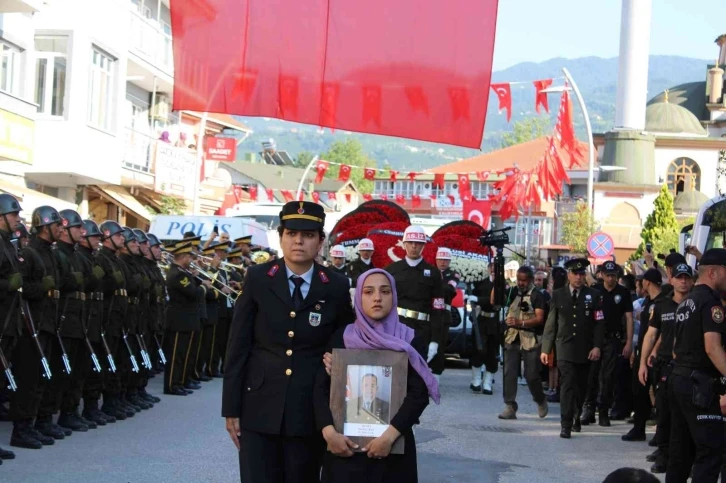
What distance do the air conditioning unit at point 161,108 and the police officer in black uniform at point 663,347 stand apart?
31.2 meters

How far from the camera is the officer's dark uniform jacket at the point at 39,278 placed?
11.6 m

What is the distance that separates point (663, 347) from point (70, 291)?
5.92 m

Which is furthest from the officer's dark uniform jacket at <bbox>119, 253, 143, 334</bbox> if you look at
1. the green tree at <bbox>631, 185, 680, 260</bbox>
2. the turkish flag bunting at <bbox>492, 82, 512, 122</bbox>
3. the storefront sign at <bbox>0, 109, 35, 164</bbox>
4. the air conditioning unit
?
the green tree at <bbox>631, 185, 680, 260</bbox>

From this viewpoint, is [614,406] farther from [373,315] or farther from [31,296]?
[373,315]

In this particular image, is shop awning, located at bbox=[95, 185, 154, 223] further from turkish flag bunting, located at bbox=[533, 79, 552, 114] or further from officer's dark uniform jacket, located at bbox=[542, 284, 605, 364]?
officer's dark uniform jacket, located at bbox=[542, 284, 605, 364]

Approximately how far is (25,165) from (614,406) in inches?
647

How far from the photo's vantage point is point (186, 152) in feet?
136

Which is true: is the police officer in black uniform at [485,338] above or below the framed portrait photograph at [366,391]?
below

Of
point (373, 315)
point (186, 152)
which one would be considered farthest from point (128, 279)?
point (186, 152)

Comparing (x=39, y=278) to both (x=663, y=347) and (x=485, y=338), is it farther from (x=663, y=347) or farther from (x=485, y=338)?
(x=485, y=338)

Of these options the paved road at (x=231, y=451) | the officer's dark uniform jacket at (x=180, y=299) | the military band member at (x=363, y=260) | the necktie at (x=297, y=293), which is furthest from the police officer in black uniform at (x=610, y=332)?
the necktie at (x=297, y=293)

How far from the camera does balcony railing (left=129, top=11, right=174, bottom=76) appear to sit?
3669 cm

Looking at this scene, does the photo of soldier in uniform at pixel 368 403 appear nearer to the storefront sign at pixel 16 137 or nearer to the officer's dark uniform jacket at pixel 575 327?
the officer's dark uniform jacket at pixel 575 327

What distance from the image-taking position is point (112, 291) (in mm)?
14133
